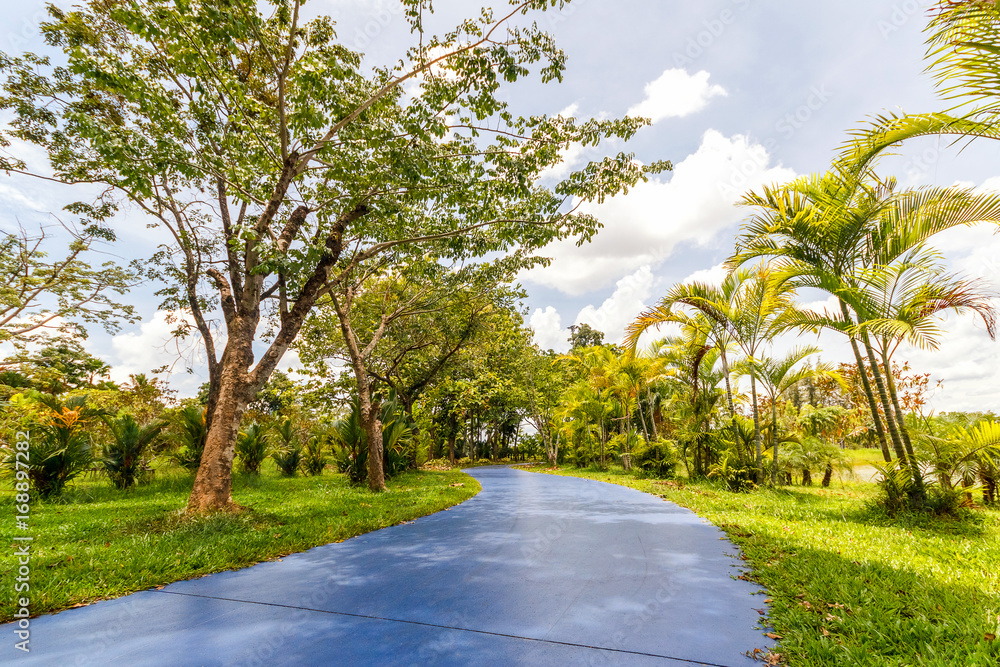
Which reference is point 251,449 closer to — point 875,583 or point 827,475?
point 875,583

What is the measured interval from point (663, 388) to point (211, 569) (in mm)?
16497

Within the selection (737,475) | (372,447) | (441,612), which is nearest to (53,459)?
(372,447)

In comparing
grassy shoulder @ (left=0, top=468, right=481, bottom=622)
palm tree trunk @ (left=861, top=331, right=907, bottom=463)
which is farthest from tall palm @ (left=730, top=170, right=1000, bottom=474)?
grassy shoulder @ (left=0, top=468, right=481, bottom=622)

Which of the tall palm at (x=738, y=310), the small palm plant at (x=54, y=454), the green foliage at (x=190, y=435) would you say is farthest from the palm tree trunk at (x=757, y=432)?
the small palm plant at (x=54, y=454)

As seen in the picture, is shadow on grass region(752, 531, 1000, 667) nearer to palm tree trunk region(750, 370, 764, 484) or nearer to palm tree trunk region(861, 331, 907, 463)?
palm tree trunk region(861, 331, 907, 463)

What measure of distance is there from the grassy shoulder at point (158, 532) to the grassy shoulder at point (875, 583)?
15.0 ft

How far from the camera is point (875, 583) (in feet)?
11.1

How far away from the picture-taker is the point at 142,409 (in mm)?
15141

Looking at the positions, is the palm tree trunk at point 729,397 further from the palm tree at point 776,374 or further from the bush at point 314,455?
the bush at point 314,455

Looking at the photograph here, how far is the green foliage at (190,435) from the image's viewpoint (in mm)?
9695

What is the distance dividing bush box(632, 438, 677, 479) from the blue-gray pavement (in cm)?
836

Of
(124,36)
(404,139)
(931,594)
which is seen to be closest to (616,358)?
(404,139)

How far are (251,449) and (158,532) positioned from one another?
6.68 m

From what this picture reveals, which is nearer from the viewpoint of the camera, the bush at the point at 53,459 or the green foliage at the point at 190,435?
the bush at the point at 53,459
